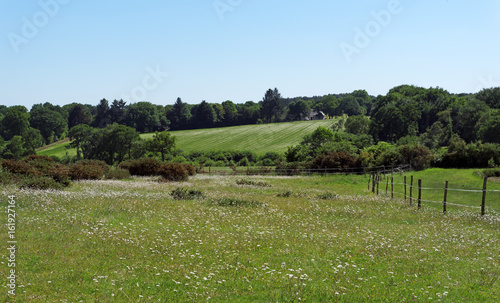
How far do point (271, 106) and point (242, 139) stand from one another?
6423 centimetres

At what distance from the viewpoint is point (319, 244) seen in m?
13.6

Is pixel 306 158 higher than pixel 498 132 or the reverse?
the reverse

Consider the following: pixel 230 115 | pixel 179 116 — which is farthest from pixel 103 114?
pixel 230 115

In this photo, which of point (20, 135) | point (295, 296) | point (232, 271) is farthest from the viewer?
point (20, 135)

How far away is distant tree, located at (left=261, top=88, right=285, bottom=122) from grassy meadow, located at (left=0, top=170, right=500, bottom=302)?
177 metres

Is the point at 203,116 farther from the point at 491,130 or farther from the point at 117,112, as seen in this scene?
the point at 491,130

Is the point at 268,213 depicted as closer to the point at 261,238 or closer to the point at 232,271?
the point at 261,238

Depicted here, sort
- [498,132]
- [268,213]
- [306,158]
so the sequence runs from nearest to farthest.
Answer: [268,213], [306,158], [498,132]

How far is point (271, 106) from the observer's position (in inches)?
7717

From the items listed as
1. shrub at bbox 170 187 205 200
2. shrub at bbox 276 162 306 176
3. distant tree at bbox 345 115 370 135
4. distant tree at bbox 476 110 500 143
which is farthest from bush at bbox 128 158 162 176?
distant tree at bbox 345 115 370 135

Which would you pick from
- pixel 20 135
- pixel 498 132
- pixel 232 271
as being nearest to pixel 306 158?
pixel 498 132

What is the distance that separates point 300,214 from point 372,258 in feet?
26.6

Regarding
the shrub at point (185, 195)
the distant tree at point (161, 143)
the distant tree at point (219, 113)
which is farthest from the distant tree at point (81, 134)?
the shrub at point (185, 195)

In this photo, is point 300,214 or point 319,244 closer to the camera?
point 319,244
